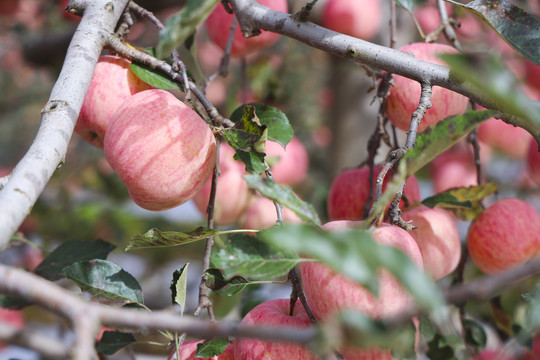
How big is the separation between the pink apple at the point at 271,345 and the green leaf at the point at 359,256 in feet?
0.76

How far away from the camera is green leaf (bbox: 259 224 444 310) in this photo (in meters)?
0.30

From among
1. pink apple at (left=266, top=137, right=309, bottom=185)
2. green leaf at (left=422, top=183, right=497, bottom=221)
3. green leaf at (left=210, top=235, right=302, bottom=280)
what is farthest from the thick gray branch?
pink apple at (left=266, top=137, right=309, bottom=185)

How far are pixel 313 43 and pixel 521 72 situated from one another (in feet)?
4.11

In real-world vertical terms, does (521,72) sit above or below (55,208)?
above

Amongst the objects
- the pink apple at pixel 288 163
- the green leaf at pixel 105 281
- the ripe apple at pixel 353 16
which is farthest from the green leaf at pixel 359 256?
the ripe apple at pixel 353 16

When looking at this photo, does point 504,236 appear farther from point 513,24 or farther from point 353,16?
point 353,16

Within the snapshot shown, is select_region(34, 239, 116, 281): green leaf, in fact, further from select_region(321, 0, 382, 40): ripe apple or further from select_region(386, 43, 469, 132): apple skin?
select_region(321, 0, 382, 40): ripe apple

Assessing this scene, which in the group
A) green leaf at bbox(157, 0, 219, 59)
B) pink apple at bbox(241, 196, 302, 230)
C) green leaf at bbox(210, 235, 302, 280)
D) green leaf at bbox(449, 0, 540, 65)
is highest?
green leaf at bbox(157, 0, 219, 59)

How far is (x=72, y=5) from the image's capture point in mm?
629

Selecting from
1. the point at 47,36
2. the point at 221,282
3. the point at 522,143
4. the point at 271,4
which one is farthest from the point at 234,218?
the point at 522,143

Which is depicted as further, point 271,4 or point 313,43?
point 271,4

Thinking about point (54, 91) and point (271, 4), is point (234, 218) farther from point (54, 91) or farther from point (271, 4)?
point (54, 91)

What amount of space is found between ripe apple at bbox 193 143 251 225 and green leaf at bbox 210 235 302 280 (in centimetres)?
61

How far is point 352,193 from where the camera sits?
2.69ft
